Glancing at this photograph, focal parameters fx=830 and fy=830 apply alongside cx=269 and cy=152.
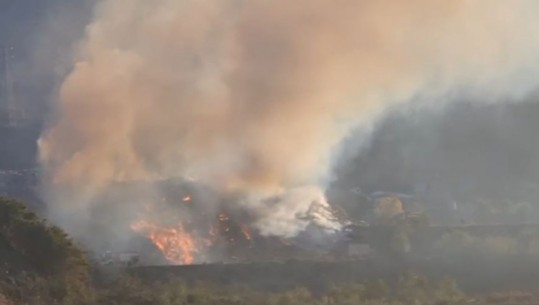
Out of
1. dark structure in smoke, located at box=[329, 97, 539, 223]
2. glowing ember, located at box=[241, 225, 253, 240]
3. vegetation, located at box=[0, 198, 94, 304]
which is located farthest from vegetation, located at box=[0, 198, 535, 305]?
dark structure in smoke, located at box=[329, 97, 539, 223]

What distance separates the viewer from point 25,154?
53.5 metres

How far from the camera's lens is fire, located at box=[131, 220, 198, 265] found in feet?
98.4

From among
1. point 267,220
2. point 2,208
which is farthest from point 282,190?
point 2,208

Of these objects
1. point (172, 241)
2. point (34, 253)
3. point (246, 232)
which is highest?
point (246, 232)

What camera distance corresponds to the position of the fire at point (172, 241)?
29984 millimetres

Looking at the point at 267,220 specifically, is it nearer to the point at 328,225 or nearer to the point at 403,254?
the point at 328,225

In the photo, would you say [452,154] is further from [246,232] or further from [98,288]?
[98,288]

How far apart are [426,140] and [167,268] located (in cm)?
3137

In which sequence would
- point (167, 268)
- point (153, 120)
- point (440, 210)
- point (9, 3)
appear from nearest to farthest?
point (167, 268), point (153, 120), point (440, 210), point (9, 3)

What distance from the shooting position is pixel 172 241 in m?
31.0

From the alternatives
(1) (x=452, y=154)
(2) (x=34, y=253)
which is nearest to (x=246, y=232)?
(2) (x=34, y=253)

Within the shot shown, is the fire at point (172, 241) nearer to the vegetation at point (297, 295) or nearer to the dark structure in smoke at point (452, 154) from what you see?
the vegetation at point (297, 295)

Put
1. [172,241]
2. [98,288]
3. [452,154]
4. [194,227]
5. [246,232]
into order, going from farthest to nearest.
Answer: [452,154] < [246,232] < [194,227] < [172,241] < [98,288]

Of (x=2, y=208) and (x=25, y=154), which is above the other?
(x=25, y=154)
